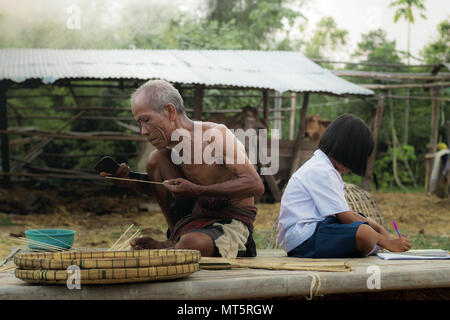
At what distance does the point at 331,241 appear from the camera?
282 cm

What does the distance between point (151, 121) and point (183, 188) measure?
0.44 meters

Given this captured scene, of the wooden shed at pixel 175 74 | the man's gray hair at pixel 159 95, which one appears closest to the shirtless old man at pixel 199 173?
the man's gray hair at pixel 159 95

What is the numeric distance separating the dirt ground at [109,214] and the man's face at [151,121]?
3647 millimetres

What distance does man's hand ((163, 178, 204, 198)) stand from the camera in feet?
8.26

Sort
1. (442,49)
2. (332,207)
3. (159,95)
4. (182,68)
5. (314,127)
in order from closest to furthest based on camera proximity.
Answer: (159,95) → (332,207) → (182,68) → (314,127) → (442,49)

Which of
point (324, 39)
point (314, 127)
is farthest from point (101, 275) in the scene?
point (324, 39)

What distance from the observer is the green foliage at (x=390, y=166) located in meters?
14.3

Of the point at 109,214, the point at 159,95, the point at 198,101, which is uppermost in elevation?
the point at 159,95

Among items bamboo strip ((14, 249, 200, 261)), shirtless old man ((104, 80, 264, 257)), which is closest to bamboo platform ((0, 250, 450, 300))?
bamboo strip ((14, 249, 200, 261))

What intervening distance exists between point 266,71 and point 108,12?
11.7 m

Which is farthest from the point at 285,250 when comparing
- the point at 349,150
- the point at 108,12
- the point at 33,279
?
the point at 108,12

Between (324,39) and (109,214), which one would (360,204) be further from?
(324,39)

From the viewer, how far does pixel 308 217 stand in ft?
9.64
